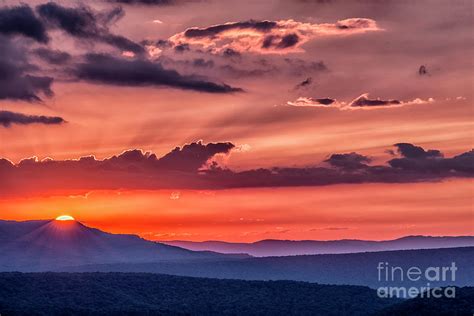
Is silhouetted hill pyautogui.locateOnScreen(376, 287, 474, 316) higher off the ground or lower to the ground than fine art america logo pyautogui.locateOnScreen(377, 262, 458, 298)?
A: lower

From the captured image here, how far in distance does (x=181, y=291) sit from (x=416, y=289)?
72.1 m

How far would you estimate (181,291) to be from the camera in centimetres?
12069

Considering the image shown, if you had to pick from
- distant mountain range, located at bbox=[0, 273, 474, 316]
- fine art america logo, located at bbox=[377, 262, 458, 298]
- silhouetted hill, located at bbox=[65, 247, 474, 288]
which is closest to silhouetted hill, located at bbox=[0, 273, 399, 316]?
distant mountain range, located at bbox=[0, 273, 474, 316]

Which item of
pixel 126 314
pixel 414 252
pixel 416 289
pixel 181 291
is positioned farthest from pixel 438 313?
pixel 414 252

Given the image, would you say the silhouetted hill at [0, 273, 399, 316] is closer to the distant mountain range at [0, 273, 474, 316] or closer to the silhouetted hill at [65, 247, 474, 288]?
the distant mountain range at [0, 273, 474, 316]

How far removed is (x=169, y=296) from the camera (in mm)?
117562

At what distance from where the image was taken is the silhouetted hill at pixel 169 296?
4103 inches

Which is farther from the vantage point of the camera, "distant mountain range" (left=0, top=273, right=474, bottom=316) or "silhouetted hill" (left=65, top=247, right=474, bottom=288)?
"silhouetted hill" (left=65, top=247, right=474, bottom=288)

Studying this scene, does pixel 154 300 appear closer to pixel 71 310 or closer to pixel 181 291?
pixel 181 291

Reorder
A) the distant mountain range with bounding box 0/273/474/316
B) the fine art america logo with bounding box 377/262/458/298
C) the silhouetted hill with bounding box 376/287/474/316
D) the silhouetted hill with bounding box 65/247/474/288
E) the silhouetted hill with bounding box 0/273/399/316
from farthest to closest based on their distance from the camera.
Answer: the silhouetted hill with bounding box 65/247/474/288, the fine art america logo with bounding box 377/262/458/298, the silhouetted hill with bounding box 0/273/399/316, the distant mountain range with bounding box 0/273/474/316, the silhouetted hill with bounding box 376/287/474/316

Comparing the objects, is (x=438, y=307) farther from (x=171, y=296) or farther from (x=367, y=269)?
(x=367, y=269)

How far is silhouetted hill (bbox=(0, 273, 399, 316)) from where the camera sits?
4103 inches

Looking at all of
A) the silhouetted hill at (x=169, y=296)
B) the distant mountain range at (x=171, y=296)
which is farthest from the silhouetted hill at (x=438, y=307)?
the silhouetted hill at (x=169, y=296)

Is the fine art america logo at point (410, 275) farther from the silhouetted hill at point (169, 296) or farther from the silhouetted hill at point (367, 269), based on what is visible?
the silhouetted hill at point (169, 296)
